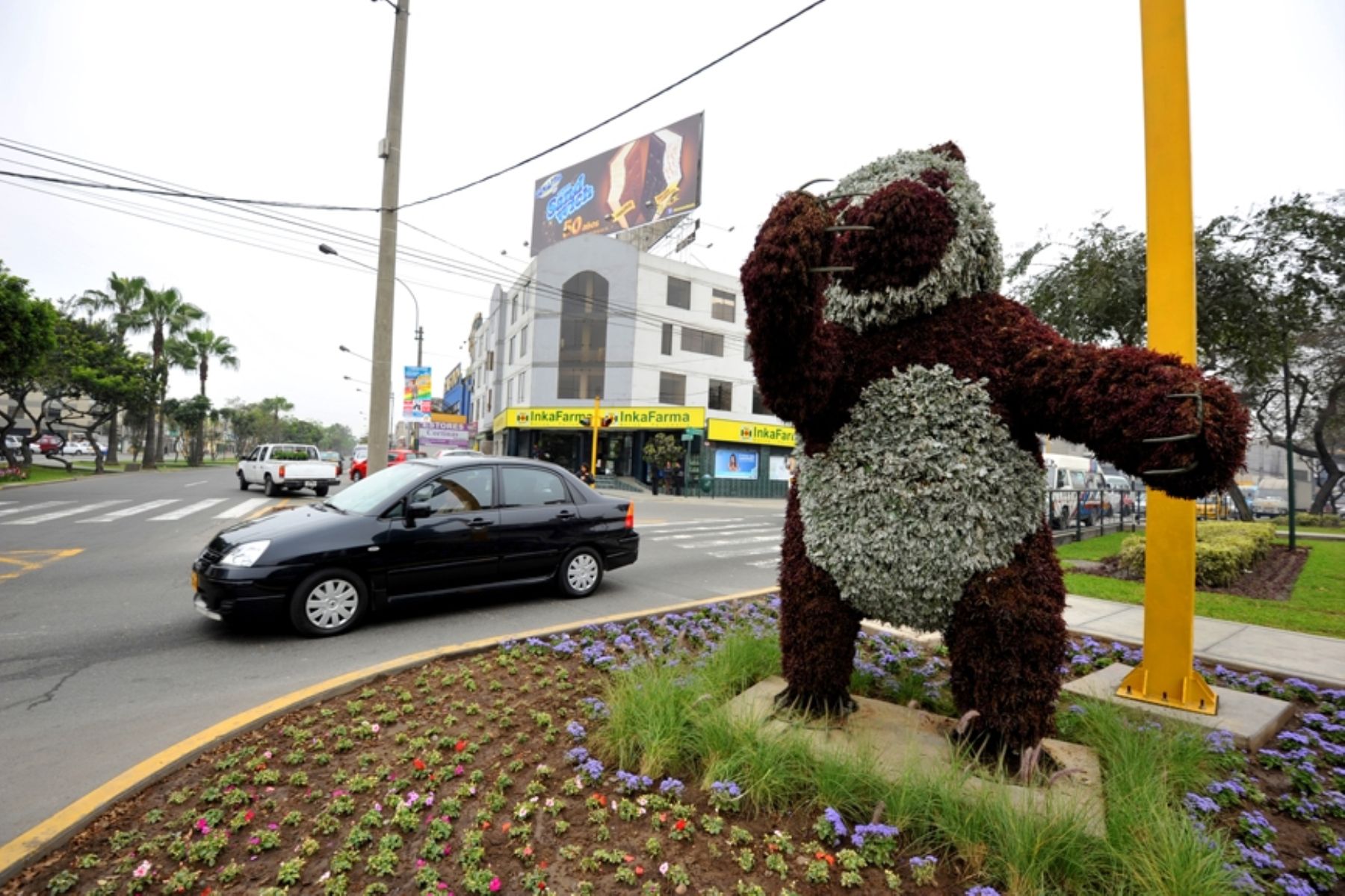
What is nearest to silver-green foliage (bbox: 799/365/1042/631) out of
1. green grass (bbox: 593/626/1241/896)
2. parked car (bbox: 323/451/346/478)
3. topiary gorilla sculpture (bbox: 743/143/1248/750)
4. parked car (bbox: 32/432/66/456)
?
topiary gorilla sculpture (bbox: 743/143/1248/750)

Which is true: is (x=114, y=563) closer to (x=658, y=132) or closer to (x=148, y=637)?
(x=148, y=637)

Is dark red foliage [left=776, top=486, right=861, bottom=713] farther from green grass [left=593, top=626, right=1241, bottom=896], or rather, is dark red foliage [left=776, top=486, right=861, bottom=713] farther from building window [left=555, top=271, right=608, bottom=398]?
building window [left=555, top=271, right=608, bottom=398]

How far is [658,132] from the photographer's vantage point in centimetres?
3391

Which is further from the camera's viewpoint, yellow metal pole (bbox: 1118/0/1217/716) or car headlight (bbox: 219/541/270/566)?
car headlight (bbox: 219/541/270/566)

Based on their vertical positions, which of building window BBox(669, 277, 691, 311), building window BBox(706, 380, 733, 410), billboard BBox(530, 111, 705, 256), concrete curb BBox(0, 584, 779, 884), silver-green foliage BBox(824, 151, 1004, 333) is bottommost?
concrete curb BBox(0, 584, 779, 884)

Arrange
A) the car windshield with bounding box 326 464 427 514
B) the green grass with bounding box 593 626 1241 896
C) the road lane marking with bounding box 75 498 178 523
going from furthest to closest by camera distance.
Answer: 1. the road lane marking with bounding box 75 498 178 523
2. the car windshield with bounding box 326 464 427 514
3. the green grass with bounding box 593 626 1241 896

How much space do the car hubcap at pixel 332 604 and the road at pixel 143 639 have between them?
19 cm

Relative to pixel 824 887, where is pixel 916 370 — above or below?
above

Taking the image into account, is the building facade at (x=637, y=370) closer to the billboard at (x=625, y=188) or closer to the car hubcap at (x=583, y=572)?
the billboard at (x=625, y=188)

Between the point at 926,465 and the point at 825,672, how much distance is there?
3.44ft

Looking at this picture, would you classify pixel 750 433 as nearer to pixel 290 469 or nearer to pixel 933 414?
pixel 290 469

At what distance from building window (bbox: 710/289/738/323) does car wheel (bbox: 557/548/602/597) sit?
27439 millimetres

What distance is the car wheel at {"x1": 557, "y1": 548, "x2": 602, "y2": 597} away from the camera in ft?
21.2

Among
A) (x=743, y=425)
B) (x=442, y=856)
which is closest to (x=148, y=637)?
(x=442, y=856)
